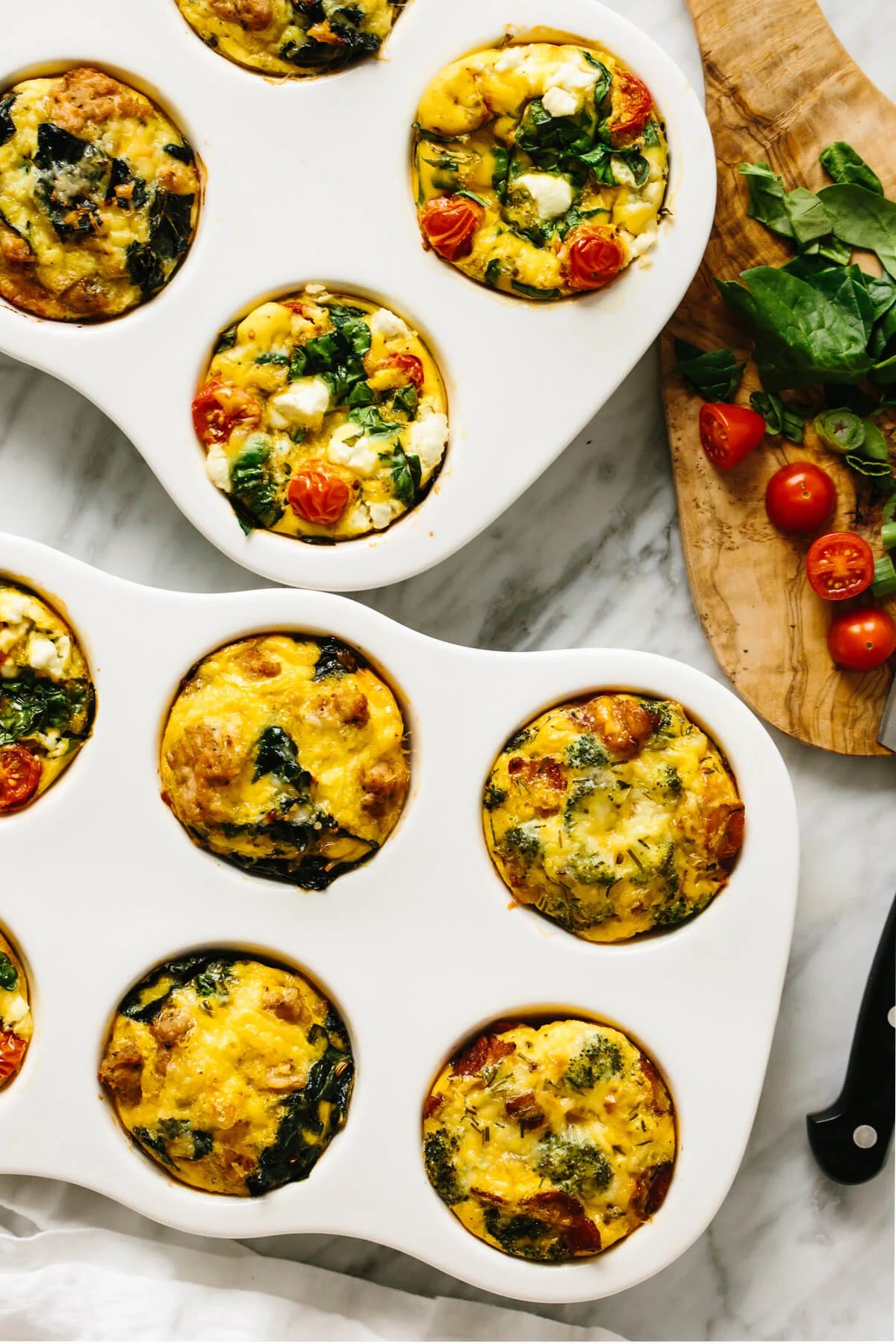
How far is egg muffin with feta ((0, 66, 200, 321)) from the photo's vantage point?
342 centimetres

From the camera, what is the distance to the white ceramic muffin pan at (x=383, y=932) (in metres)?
3.46

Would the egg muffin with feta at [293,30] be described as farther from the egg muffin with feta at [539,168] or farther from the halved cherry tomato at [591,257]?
the halved cherry tomato at [591,257]

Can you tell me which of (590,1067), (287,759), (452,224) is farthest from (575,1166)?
(452,224)

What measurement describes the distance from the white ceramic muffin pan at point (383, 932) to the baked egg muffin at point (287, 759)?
0.22ft

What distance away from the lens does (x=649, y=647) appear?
4066 mm

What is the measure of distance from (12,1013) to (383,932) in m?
1.21

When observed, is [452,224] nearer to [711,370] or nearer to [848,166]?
[711,370]

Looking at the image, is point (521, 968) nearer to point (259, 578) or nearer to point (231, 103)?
point (259, 578)

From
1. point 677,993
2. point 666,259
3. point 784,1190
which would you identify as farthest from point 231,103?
point 784,1190

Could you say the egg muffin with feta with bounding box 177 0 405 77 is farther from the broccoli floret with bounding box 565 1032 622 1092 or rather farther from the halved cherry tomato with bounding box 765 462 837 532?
the broccoli floret with bounding box 565 1032 622 1092

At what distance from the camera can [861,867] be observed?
4078 mm

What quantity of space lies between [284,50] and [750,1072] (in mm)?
3504

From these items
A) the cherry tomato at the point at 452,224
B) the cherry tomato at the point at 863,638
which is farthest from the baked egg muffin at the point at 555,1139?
the cherry tomato at the point at 452,224

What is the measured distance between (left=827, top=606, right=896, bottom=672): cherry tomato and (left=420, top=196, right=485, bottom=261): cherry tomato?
5.85 feet
